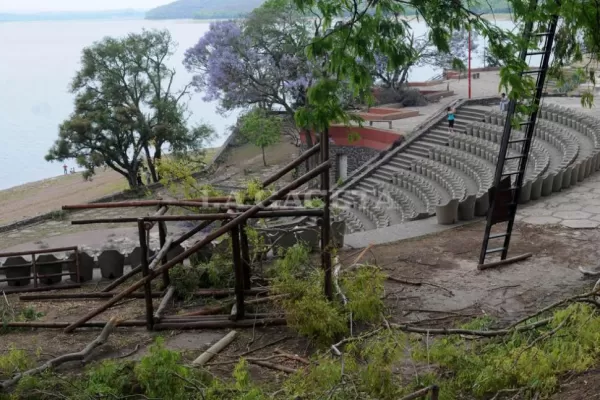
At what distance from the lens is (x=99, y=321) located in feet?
30.9

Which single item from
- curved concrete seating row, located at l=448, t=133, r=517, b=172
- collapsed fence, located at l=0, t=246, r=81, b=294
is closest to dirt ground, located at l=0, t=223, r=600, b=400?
collapsed fence, located at l=0, t=246, r=81, b=294

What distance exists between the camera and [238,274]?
8.69 meters

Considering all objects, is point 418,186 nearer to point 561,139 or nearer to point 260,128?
point 561,139

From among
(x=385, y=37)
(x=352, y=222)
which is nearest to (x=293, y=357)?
(x=385, y=37)

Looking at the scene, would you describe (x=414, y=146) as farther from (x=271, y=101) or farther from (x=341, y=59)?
(x=341, y=59)

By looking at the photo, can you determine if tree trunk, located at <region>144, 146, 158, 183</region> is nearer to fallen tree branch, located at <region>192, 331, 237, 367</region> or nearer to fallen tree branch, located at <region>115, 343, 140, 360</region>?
fallen tree branch, located at <region>115, 343, 140, 360</region>

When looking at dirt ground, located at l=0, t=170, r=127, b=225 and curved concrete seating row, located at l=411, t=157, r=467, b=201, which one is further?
dirt ground, located at l=0, t=170, r=127, b=225

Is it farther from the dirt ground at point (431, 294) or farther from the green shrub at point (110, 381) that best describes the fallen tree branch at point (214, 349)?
the green shrub at point (110, 381)

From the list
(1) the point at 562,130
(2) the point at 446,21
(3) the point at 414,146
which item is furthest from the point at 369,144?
(2) the point at 446,21

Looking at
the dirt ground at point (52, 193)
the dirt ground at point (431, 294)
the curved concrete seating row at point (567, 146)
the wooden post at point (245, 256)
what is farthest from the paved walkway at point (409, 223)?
the dirt ground at point (52, 193)

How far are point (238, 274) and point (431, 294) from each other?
302 cm

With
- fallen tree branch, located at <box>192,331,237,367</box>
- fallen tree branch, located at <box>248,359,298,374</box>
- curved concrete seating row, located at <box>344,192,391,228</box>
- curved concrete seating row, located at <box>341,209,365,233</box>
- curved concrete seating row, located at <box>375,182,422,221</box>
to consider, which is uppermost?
fallen tree branch, located at <box>192,331,237,367</box>

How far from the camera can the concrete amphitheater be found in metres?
15.5

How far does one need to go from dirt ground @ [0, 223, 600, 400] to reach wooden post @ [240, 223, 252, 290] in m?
1.15
